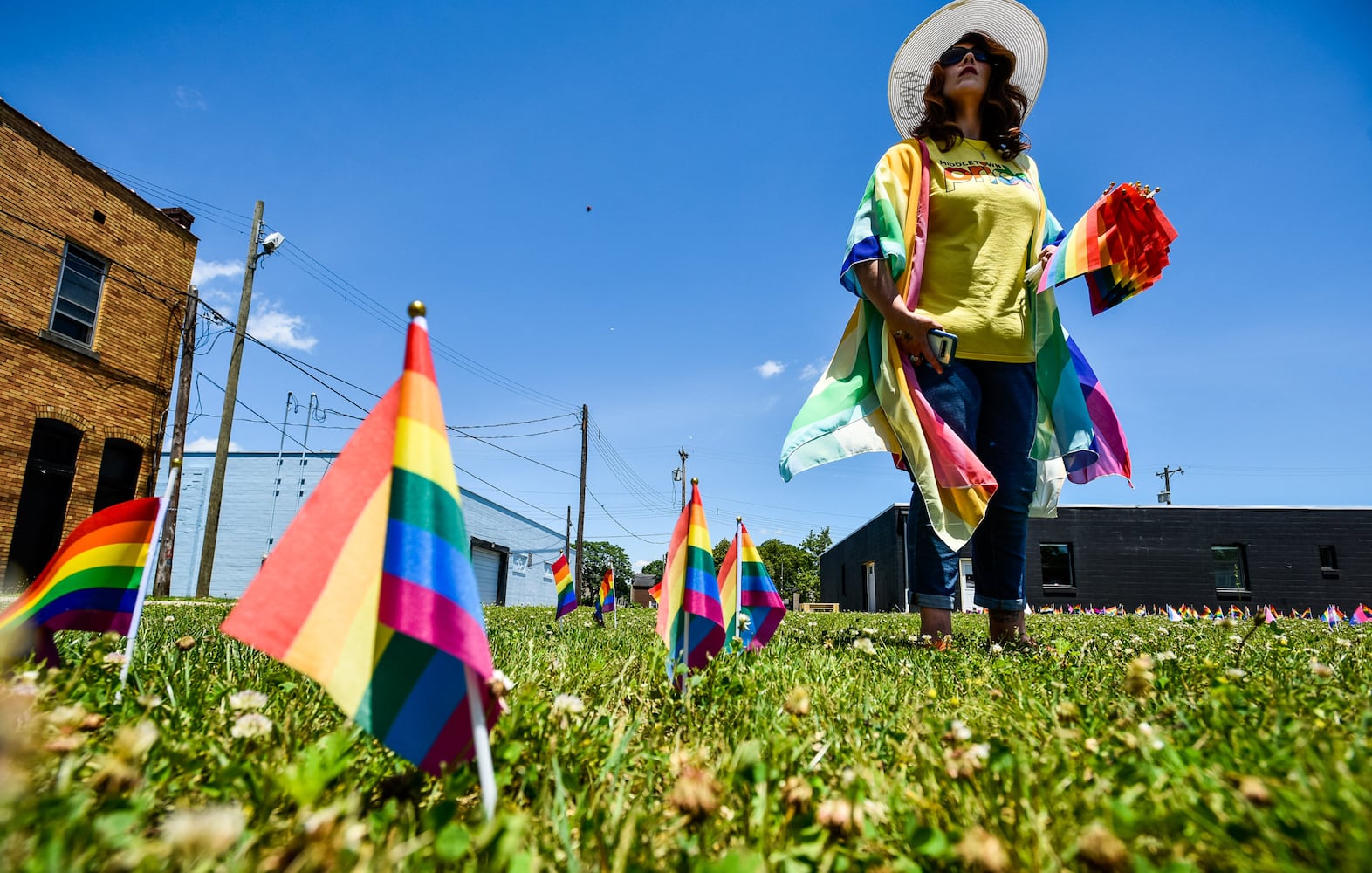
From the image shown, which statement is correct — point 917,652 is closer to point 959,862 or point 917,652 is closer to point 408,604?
point 959,862

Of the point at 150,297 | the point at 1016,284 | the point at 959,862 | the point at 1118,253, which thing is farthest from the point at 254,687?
the point at 150,297

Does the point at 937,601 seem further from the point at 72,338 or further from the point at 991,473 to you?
the point at 72,338

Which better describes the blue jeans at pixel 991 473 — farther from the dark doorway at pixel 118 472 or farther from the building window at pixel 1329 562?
the building window at pixel 1329 562

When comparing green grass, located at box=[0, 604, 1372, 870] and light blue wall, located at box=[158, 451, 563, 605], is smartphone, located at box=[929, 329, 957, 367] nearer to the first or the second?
green grass, located at box=[0, 604, 1372, 870]

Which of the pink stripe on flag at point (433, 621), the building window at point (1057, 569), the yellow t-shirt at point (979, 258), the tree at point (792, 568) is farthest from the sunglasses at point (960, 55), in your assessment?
the tree at point (792, 568)

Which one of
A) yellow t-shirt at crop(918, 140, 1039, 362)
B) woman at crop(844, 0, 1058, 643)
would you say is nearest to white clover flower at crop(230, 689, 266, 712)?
woman at crop(844, 0, 1058, 643)

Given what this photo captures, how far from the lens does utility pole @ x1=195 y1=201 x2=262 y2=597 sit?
1476 cm

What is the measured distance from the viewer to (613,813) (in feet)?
3.80

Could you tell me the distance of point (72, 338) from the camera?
541 inches

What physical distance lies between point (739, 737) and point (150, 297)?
18221mm

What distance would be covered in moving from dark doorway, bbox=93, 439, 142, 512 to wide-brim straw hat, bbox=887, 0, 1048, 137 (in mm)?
16500

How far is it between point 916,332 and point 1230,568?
108 ft

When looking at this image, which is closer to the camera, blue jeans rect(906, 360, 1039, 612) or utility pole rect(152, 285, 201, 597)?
blue jeans rect(906, 360, 1039, 612)

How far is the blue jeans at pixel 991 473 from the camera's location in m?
3.37
